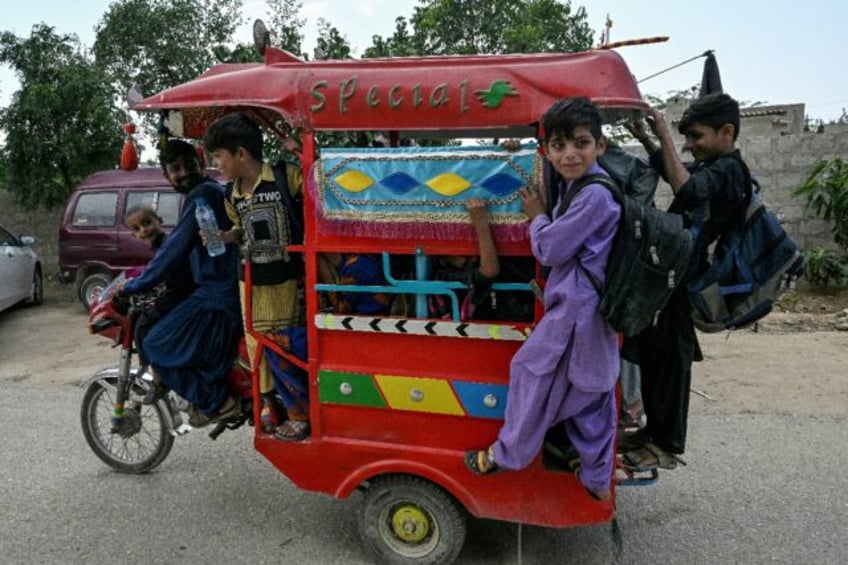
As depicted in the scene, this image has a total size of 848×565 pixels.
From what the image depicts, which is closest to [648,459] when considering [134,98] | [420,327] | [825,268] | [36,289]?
[420,327]

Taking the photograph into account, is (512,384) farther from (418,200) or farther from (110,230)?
(110,230)

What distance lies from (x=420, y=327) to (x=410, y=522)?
878 mm

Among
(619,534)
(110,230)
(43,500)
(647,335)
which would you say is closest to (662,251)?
(647,335)

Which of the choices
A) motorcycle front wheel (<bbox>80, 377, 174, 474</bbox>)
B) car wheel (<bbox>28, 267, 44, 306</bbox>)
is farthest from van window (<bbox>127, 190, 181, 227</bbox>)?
motorcycle front wheel (<bbox>80, 377, 174, 474</bbox>)

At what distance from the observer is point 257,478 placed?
3.95 metres

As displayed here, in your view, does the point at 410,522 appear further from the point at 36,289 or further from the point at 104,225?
the point at 36,289

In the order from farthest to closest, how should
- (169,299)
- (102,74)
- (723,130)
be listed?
(102,74) → (169,299) → (723,130)

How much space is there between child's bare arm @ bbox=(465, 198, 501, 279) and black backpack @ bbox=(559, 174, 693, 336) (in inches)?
13.4

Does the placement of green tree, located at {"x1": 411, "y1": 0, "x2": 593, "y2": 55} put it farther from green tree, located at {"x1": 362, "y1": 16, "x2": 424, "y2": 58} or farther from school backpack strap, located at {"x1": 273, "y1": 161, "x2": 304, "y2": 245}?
school backpack strap, located at {"x1": 273, "y1": 161, "x2": 304, "y2": 245}

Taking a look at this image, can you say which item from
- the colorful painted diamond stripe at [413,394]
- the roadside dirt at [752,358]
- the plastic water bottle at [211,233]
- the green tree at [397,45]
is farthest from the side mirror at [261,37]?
the green tree at [397,45]

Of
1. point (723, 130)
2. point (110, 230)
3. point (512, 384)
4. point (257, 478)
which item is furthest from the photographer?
point (110, 230)

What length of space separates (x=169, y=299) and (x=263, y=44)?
1.45 m

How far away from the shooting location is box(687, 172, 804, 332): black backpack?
2756mm

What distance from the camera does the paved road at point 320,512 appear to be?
10.4 feet
